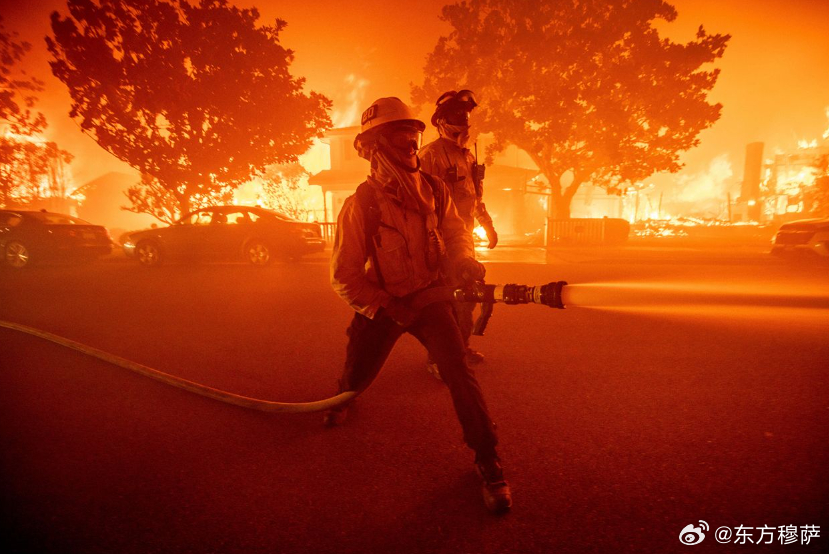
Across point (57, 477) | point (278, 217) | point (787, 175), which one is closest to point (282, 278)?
point (278, 217)

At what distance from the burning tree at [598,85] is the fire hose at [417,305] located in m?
18.4

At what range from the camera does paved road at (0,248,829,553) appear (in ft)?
6.41

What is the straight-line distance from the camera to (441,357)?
7.26 feet

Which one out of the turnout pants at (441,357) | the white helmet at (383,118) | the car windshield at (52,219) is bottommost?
the turnout pants at (441,357)

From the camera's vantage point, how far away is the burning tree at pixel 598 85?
19.0m

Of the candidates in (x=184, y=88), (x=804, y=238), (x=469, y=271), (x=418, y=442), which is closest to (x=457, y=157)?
(x=469, y=271)

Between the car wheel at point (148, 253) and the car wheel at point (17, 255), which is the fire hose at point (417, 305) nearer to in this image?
the car wheel at point (148, 253)

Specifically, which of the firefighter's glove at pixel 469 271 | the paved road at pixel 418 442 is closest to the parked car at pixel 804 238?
the paved road at pixel 418 442

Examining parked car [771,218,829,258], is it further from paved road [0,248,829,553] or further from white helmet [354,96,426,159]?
white helmet [354,96,426,159]

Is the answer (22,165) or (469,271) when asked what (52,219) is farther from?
(22,165)

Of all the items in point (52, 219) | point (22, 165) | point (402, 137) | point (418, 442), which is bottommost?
point (418, 442)

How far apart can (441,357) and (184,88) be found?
19.9 metres

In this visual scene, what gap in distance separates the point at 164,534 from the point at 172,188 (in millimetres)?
19916

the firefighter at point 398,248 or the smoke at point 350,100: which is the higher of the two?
the smoke at point 350,100
